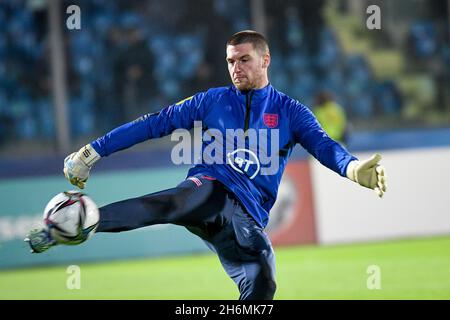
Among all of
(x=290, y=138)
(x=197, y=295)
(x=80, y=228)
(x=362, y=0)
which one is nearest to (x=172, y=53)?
(x=362, y=0)

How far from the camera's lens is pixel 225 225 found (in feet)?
20.1

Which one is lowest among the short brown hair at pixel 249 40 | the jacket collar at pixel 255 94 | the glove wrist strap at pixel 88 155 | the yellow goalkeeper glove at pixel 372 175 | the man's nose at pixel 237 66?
the yellow goalkeeper glove at pixel 372 175

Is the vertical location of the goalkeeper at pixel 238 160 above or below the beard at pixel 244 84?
below

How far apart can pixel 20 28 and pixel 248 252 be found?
28.8 feet

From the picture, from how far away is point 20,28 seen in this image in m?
13.8

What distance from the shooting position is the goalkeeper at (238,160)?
19.8ft

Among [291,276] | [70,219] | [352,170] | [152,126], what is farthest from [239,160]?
[291,276]

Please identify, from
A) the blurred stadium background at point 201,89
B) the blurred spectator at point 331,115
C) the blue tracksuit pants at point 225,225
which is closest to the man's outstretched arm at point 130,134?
the blue tracksuit pants at point 225,225

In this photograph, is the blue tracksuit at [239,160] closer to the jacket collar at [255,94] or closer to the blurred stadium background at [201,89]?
the jacket collar at [255,94]

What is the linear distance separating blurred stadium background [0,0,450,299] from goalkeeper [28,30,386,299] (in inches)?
200

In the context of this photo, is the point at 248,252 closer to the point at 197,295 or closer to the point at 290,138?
the point at 290,138

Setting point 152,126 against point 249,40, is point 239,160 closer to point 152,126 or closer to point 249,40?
point 152,126

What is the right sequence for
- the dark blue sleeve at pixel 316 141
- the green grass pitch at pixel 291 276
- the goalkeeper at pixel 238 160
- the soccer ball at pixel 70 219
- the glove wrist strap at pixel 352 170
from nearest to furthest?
the soccer ball at pixel 70 219, the glove wrist strap at pixel 352 170, the dark blue sleeve at pixel 316 141, the goalkeeper at pixel 238 160, the green grass pitch at pixel 291 276

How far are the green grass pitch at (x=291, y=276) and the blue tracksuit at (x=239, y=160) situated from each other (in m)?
2.51
